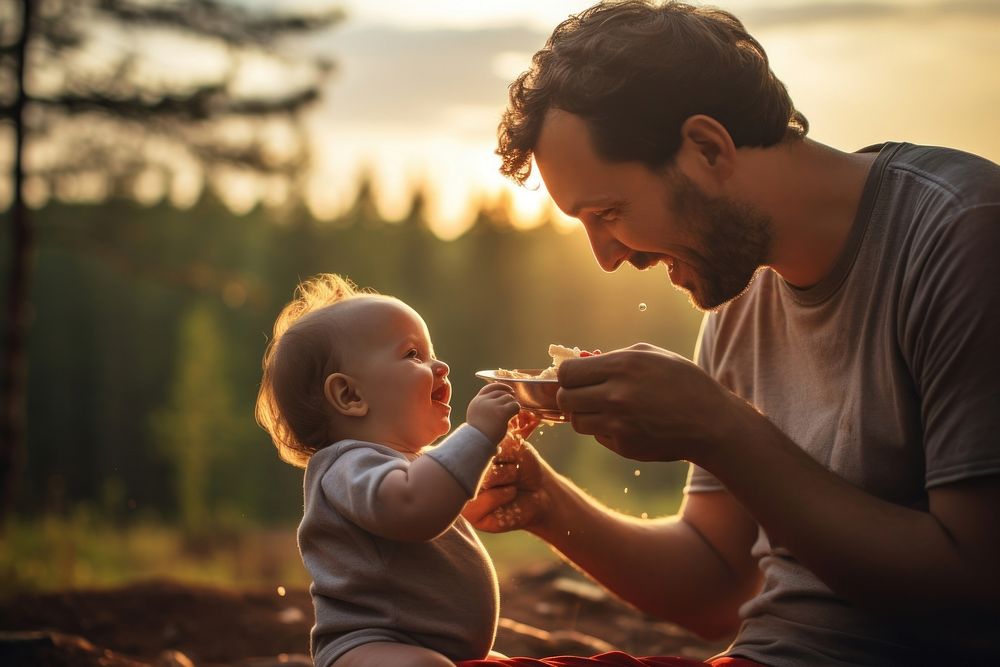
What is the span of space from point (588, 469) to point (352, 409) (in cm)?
2443

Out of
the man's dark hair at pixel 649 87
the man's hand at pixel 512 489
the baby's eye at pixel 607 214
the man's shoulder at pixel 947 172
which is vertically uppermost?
the man's dark hair at pixel 649 87

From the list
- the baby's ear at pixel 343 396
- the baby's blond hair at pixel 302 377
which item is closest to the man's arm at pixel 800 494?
the baby's ear at pixel 343 396

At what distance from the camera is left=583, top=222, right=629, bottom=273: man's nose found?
2473mm

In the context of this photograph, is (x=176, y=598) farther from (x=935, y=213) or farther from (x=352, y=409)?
(x=935, y=213)

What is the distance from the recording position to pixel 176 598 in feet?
14.7

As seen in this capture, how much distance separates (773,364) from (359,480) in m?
1.13

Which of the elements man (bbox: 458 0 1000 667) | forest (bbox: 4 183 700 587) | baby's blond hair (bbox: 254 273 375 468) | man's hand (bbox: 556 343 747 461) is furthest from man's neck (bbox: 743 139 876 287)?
forest (bbox: 4 183 700 587)

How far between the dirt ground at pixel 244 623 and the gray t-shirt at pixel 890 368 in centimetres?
178

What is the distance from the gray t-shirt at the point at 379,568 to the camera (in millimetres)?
2100

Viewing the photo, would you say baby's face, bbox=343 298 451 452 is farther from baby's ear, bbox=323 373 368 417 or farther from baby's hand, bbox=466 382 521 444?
baby's hand, bbox=466 382 521 444

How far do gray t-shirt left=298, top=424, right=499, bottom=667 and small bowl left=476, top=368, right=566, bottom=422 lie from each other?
0.50 feet

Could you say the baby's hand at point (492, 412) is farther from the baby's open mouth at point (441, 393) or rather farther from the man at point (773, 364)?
the baby's open mouth at point (441, 393)

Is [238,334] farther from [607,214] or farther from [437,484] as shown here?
[437,484]

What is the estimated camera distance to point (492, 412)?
2131 millimetres
